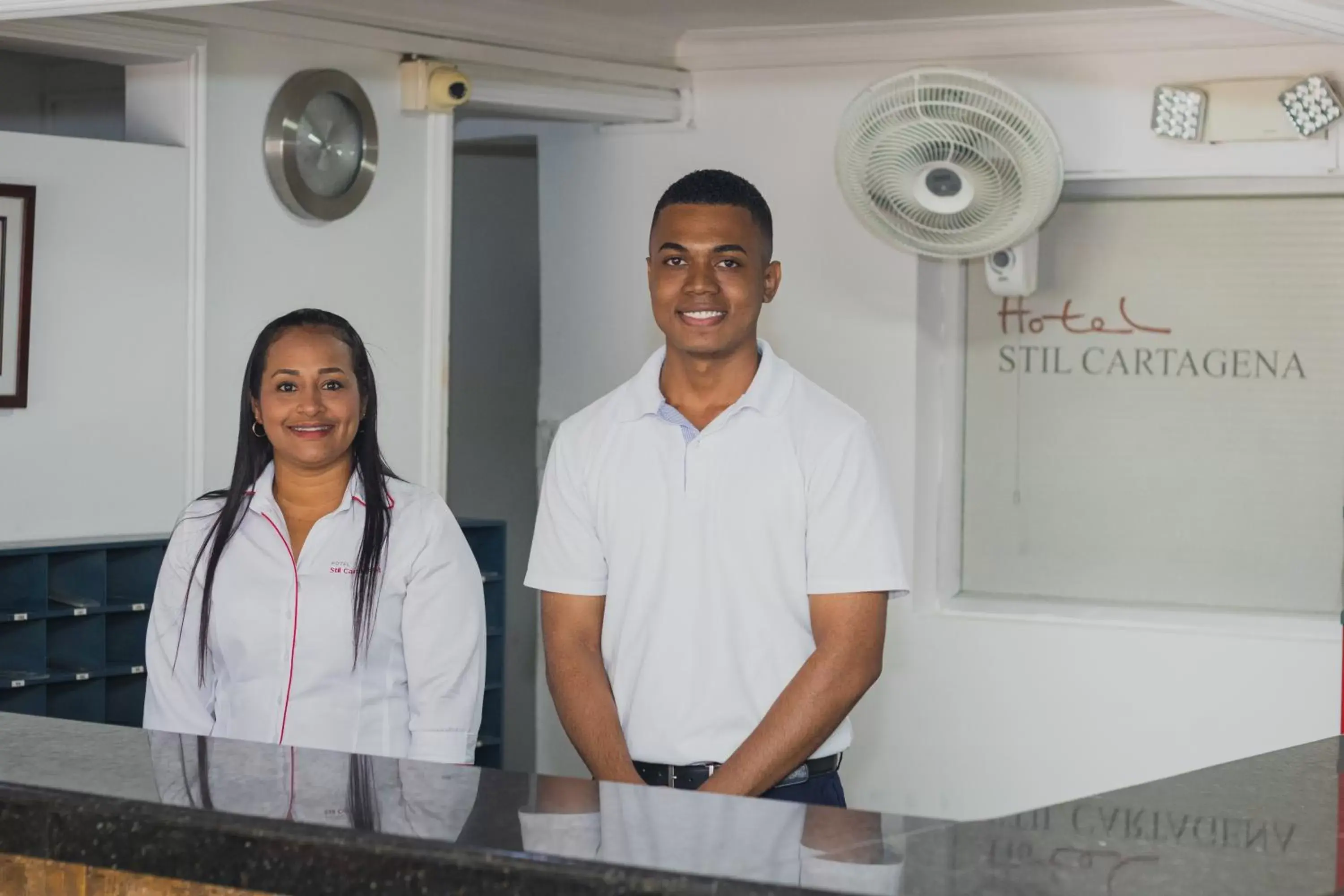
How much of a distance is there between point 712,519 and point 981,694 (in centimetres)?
279

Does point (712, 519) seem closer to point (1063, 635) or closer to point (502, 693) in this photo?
point (502, 693)

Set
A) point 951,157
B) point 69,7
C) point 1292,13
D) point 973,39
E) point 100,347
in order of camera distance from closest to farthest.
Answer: point 1292,13
point 69,7
point 100,347
point 951,157
point 973,39

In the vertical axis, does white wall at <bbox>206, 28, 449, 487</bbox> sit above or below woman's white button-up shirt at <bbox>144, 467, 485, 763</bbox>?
above

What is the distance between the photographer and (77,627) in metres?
3.83

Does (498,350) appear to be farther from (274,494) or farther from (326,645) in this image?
(326,645)

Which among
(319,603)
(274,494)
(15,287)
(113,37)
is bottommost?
(319,603)

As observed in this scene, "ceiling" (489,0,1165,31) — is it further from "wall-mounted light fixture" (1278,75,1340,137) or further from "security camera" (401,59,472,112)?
"wall-mounted light fixture" (1278,75,1340,137)

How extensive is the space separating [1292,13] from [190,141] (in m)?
2.32

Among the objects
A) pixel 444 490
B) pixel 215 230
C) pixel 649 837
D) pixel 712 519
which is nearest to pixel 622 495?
pixel 712 519

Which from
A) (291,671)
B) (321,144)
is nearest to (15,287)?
(321,144)

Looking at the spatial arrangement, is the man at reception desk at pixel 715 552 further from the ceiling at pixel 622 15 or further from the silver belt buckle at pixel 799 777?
the ceiling at pixel 622 15

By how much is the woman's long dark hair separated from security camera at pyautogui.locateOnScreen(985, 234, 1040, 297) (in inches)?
98.1

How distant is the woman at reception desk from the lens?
2.45 m

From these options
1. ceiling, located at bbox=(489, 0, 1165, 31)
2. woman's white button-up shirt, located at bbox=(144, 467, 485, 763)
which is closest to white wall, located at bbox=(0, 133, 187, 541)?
ceiling, located at bbox=(489, 0, 1165, 31)
